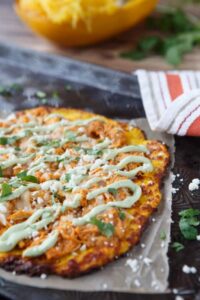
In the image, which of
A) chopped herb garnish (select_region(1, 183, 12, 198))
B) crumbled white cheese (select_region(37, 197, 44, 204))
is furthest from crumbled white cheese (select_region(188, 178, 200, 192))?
chopped herb garnish (select_region(1, 183, 12, 198))

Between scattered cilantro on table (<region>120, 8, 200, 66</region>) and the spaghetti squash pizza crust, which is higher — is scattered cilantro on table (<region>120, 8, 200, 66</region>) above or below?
above

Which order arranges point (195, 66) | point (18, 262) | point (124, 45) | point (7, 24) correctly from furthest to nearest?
point (7, 24) → point (124, 45) → point (195, 66) → point (18, 262)

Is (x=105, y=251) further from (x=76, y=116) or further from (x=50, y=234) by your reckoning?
(x=76, y=116)

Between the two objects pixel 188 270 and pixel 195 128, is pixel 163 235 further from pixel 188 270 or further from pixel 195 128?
pixel 195 128

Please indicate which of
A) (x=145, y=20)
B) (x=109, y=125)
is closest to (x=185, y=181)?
(x=109, y=125)

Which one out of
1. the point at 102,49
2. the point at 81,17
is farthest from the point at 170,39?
the point at 81,17

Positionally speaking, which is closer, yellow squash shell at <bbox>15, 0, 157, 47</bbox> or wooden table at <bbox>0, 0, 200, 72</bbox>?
yellow squash shell at <bbox>15, 0, 157, 47</bbox>

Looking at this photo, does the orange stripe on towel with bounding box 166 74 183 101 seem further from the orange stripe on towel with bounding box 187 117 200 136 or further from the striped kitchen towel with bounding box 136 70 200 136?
the orange stripe on towel with bounding box 187 117 200 136
